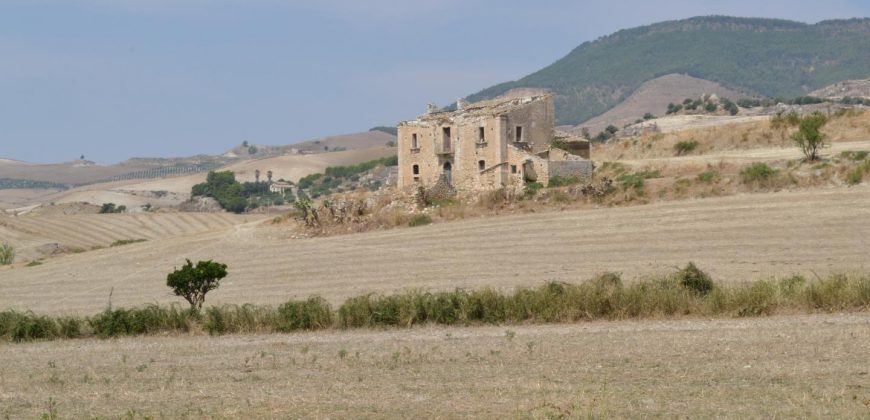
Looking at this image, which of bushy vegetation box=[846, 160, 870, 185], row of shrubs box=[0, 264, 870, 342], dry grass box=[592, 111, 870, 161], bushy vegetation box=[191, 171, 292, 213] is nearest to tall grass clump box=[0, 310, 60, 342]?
row of shrubs box=[0, 264, 870, 342]

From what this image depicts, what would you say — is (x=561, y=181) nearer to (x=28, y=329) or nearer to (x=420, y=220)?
(x=420, y=220)

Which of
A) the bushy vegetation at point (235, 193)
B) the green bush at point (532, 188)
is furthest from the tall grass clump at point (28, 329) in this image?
the bushy vegetation at point (235, 193)

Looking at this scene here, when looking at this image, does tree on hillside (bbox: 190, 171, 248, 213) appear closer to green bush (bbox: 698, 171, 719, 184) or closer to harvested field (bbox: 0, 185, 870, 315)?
harvested field (bbox: 0, 185, 870, 315)

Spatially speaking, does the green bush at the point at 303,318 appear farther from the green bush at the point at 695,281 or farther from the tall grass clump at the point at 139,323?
the green bush at the point at 695,281

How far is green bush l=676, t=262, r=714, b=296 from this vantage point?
23344 millimetres

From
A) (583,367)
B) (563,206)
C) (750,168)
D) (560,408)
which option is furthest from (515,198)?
(560,408)

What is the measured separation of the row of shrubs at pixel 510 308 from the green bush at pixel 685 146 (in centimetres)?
3385

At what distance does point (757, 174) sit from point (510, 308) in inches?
857

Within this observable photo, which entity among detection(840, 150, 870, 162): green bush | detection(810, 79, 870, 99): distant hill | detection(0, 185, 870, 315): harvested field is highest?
detection(810, 79, 870, 99): distant hill

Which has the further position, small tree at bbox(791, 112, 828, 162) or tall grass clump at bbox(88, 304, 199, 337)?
small tree at bbox(791, 112, 828, 162)

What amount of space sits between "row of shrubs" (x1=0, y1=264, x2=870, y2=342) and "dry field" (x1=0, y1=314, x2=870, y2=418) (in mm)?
789

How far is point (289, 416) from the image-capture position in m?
13.5

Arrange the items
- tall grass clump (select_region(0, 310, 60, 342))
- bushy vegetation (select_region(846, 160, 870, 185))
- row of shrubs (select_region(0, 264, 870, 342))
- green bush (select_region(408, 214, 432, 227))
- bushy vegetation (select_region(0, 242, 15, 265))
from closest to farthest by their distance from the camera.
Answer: row of shrubs (select_region(0, 264, 870, 342))
tall grass clump (select_region(0, 310, 60, 342))
bushy vegetation (select_region(846, 160, 870, 185))
green bush (select_region(408, 214, 432, 227))
bushy vegetation (select_region(0, 242, 15, 265))

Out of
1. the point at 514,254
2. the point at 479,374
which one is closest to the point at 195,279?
the point at 514,254
